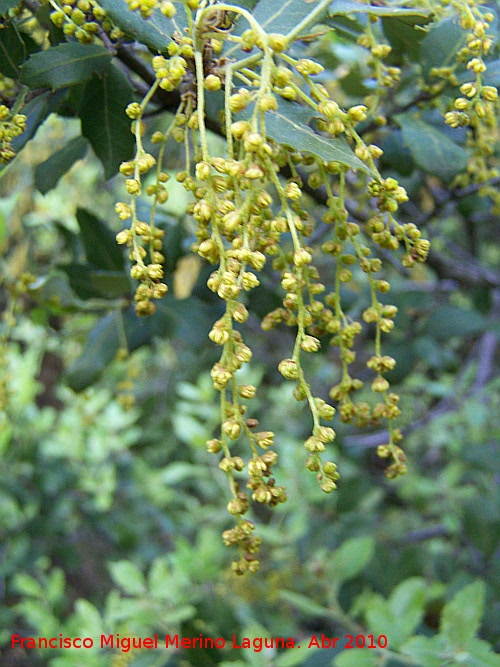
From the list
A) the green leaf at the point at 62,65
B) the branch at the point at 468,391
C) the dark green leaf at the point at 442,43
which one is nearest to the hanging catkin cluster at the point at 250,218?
the green leaf at the point at 62,65

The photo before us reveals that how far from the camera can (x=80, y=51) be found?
85 cm

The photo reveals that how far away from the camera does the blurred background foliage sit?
1288 mm

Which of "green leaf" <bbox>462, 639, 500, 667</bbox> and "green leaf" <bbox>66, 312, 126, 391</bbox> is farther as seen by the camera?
"green leaf" <bbox>66, 312, 126, 391</bbox>

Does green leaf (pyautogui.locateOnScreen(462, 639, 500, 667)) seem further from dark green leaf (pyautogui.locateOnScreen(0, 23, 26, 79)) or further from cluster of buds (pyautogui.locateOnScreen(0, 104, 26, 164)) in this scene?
dark green leaf (pyautogui.locateOnScreen(0, 23, 26, 79))

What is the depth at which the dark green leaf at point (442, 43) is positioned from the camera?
3.12 ft

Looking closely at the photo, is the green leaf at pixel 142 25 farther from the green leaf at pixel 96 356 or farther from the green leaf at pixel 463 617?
the green leaf at pixel 463 617

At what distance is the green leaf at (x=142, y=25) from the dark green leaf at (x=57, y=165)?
397 millimetres

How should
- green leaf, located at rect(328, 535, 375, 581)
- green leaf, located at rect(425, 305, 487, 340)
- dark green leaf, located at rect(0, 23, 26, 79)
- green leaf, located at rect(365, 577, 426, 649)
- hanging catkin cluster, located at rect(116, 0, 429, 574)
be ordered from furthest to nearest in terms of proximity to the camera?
green leaf, located at rect(425, 305, 487, 340)
green leaf, located at rect(328, 535, 375, 581)
green leaf, located at rect(365, 577, 426, 649)
dark green leaf, located at rect(0, 23, 26, 79)
hanging catkin cluster, located at rect(116, 0, 429, 574)

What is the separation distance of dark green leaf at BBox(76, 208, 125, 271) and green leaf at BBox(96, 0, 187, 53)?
55 cm

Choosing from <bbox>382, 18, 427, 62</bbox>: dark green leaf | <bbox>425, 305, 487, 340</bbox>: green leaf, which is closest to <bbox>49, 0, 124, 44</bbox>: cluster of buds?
<bbox>382, 18, 427, 62</bbox>: dark green leaf

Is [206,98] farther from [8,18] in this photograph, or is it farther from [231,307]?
[231,307]

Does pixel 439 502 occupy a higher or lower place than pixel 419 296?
lower

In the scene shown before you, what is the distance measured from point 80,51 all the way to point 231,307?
49 cm

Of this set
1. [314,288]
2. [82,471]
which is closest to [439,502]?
[82,471]
